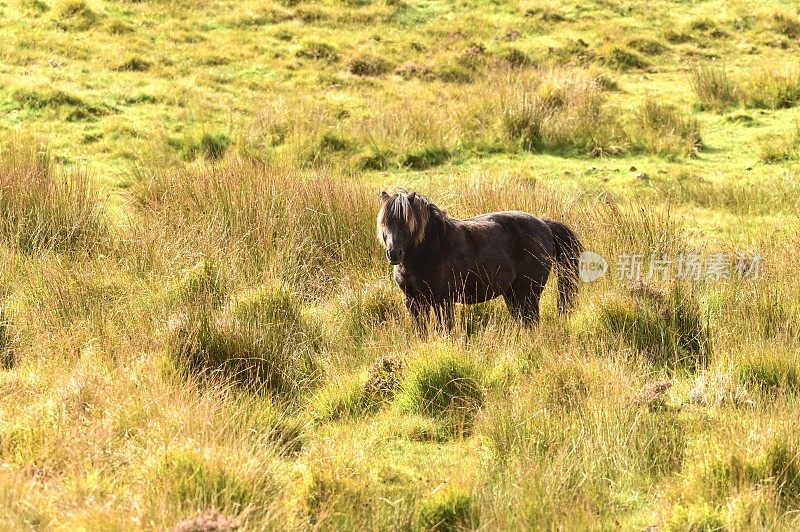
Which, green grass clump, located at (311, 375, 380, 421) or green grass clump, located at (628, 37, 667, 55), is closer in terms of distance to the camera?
green grass clump, located at (311, 375, 380, 421)

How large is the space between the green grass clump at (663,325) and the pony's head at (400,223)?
143 centimetres

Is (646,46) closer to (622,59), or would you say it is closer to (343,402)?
(622,59)

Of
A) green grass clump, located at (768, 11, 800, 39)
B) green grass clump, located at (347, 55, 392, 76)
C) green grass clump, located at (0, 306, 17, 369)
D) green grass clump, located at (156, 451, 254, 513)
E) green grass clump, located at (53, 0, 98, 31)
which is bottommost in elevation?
green grass clump, located at (0, 306, 17, 369)

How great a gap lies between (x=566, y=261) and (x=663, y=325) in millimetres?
953

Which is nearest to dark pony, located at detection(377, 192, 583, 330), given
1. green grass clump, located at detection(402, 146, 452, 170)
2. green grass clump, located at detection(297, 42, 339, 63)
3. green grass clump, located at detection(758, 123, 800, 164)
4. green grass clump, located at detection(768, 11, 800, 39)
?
green grass clump, located at detection(402, 146, 452, 170)

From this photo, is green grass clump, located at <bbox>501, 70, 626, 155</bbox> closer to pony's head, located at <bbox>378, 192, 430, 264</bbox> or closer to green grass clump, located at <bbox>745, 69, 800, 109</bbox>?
green grass clump, located at <bbox>745, 69, 800, 109</bbox>

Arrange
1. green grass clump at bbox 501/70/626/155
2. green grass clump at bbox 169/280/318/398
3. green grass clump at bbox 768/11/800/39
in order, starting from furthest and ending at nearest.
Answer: green grass clump at bbox 768/11/800/39
green grass clump at bbox 501/70/626/155
green grass clump at bbox 169/280/318/398

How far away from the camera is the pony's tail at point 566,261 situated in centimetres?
600

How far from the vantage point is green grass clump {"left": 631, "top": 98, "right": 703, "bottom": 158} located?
11953 mm

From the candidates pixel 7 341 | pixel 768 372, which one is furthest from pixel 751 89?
pixel 7 341

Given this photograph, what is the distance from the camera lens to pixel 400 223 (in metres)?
5.09

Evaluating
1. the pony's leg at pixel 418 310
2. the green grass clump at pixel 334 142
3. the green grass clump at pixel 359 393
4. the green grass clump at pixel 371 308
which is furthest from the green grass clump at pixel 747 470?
the green grass clump at pixel 334 142

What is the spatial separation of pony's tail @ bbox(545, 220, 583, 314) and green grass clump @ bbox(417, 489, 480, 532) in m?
2.70

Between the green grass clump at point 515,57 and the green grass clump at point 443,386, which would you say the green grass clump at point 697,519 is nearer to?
the green grass clump at point 443,386
